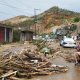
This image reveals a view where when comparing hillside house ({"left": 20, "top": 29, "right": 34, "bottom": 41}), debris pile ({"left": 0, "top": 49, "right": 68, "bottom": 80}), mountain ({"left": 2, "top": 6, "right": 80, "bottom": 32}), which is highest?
mountain ({"left": 2, "top": 6, "right": 80, "bottom": 32})

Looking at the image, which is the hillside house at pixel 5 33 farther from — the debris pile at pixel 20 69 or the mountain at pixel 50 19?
the mountain at pixel 50 19

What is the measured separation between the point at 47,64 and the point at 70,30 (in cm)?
7372

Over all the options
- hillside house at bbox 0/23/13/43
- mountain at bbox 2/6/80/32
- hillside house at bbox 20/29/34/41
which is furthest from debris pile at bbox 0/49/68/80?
mountain at bbox 2/6/80/32

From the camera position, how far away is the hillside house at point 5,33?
52894mm

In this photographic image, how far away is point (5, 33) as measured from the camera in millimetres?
54344

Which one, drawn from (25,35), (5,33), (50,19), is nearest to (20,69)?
(5,33)

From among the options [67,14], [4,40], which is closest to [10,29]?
[4,40]

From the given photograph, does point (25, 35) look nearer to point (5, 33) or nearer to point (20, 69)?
point (5, 33)

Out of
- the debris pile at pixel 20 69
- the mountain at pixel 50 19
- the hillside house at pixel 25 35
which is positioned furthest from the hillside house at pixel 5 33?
the mountain at pixel 50 19

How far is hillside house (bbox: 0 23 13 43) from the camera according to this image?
52894 mm

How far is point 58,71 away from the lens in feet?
61.7

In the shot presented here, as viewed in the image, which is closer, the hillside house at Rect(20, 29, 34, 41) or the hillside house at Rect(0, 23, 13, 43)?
the hillside house at Rect(0, 23, 13, 43)

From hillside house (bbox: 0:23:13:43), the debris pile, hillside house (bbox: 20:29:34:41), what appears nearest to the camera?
the debris pile

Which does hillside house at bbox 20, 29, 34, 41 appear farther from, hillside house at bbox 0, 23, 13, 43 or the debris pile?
the debris pile
